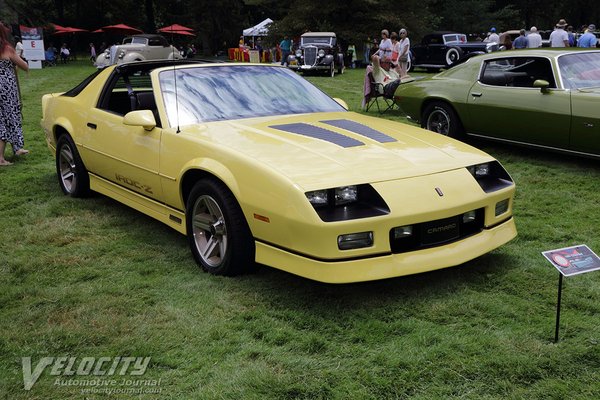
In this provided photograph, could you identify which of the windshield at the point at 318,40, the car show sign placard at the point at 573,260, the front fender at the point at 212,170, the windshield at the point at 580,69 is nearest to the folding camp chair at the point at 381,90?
the windshield at the point at 580,69

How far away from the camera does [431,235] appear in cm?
351

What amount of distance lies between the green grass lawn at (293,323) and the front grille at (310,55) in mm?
Result: 19688

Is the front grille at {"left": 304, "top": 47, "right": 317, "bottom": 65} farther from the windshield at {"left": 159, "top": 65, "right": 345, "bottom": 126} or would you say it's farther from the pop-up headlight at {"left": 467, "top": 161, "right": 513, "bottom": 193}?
the pop-up headlight at {"left": 467, "top": 161, "right": 513, "bottom": 193}

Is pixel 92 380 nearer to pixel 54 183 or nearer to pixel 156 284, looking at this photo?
pixel 156 284

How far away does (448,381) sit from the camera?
268 centimetres

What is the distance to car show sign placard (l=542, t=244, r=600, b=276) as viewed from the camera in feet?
9.48

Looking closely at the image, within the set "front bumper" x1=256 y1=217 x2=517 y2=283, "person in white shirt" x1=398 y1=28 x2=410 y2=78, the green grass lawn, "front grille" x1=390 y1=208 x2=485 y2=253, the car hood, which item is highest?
"person in white shirt" x1=398 y1=28 x2=410 y2=78

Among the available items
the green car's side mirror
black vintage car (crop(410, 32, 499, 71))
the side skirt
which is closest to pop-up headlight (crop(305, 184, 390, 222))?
the side skirt

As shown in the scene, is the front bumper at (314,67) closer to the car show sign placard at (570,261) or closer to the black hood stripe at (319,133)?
the black hood stripe at (319,133)

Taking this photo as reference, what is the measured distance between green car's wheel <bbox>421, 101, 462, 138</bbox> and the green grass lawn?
3.37 m

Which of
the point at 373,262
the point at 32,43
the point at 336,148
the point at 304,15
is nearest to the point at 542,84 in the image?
the point at 336,148

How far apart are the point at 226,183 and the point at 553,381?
2.04 meters

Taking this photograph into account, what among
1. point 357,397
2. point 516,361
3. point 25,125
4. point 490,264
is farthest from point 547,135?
point 25,125

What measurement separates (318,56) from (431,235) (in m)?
20.9
